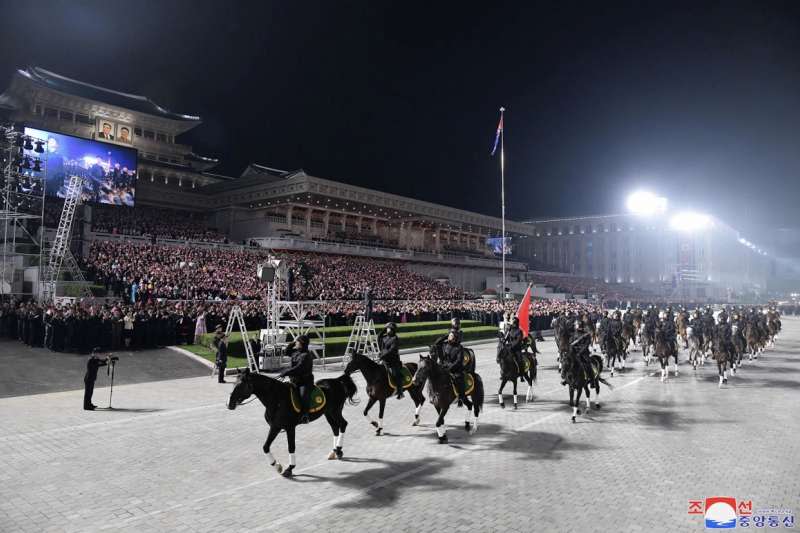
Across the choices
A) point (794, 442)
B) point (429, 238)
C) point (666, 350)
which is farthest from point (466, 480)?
point (429, 238)

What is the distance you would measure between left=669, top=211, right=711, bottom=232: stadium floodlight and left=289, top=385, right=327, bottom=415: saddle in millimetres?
97023

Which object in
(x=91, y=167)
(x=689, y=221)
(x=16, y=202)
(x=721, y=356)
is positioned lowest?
(x=721, y=356)

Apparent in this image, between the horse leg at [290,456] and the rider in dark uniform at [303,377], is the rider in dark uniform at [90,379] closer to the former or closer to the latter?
the rider in dark uniform at [303,377]

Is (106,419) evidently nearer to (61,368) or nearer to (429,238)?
(61,368)

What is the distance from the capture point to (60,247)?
27.3m

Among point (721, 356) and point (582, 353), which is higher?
point (582, 353)

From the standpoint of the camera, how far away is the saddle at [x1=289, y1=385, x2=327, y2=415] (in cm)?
838

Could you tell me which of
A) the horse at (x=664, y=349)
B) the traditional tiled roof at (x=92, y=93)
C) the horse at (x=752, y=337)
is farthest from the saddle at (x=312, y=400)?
the traditional tiled roof at (x=92, y=93)

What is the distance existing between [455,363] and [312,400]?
3542 millimetres

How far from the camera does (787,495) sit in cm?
723

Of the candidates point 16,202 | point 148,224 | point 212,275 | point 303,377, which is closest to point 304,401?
point 303,377

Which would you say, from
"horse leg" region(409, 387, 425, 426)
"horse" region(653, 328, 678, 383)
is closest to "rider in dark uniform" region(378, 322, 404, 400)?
"horse leg" region(409, 387, 425, 426)

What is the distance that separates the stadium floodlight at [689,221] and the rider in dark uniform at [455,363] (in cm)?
9353
